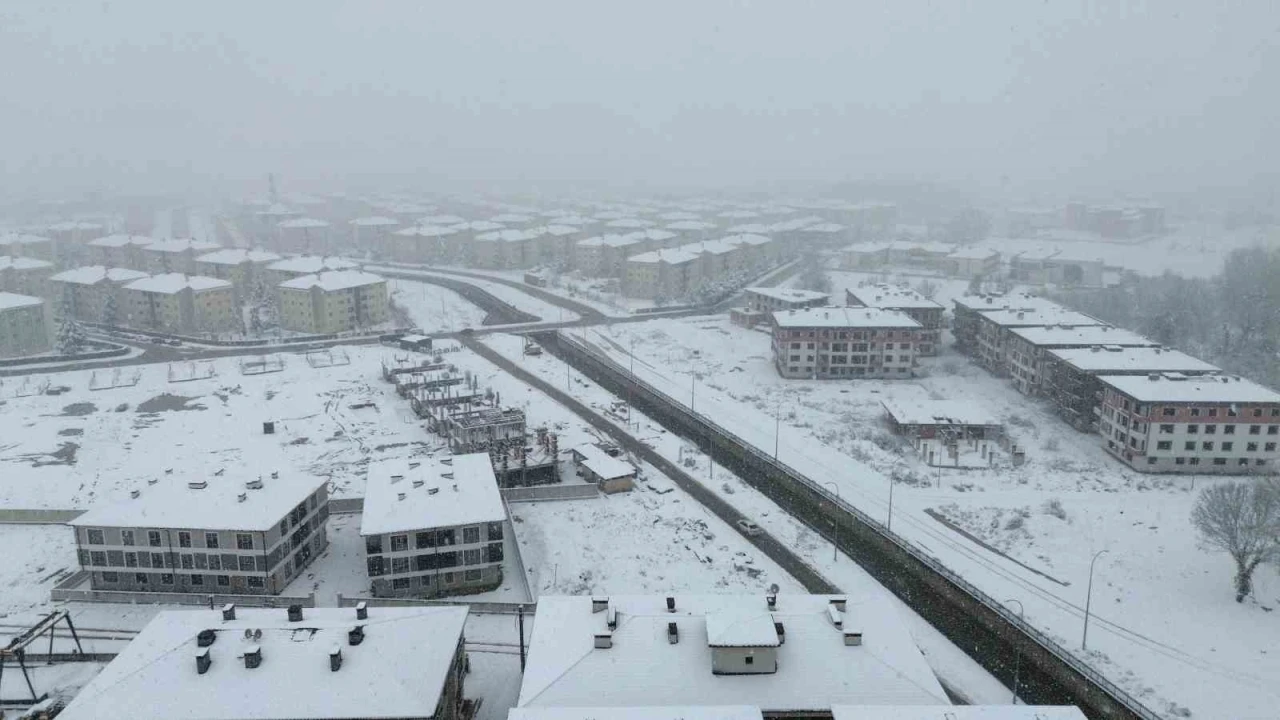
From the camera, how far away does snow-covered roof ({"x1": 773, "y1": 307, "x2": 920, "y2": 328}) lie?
6619 centimetres

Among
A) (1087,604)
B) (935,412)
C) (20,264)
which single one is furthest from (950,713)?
(20,264)

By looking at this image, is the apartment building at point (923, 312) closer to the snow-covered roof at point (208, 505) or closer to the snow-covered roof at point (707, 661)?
the snow-covered roof at point (707, 661)

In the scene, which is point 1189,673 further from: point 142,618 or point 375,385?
point 375,385

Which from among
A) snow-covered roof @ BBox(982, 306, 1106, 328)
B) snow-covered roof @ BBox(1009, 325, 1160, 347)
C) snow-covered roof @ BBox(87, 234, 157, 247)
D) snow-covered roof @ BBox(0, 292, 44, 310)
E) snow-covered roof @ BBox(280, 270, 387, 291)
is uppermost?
snow-covered roof @ BBox(87, 234, 157, 247)

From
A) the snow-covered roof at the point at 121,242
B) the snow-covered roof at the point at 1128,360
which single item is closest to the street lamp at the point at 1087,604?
the snow-covered roof at the point at 1128,360

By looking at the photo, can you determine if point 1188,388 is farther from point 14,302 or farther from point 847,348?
point 14,302

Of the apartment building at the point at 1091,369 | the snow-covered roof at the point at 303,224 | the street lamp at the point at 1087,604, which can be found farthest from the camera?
the snow-covered roof at the point at 303,224

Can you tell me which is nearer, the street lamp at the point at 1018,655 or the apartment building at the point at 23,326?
the street lamp at the point at 1018,655

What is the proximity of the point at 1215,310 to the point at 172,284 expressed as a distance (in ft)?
343

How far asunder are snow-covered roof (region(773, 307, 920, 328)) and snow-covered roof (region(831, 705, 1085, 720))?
153ft

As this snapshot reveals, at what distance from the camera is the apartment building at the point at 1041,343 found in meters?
59.9

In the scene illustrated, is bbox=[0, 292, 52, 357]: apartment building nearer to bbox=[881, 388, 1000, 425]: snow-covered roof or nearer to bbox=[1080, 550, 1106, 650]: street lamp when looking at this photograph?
bbox=[881, 388, 1000, 425]: snow-covered roof

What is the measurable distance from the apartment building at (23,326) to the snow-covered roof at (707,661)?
6956 cm

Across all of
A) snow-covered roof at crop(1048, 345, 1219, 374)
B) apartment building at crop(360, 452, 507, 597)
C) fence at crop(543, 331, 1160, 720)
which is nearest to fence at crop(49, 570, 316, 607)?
apartment building at crop(360, 452, 507, 597)
